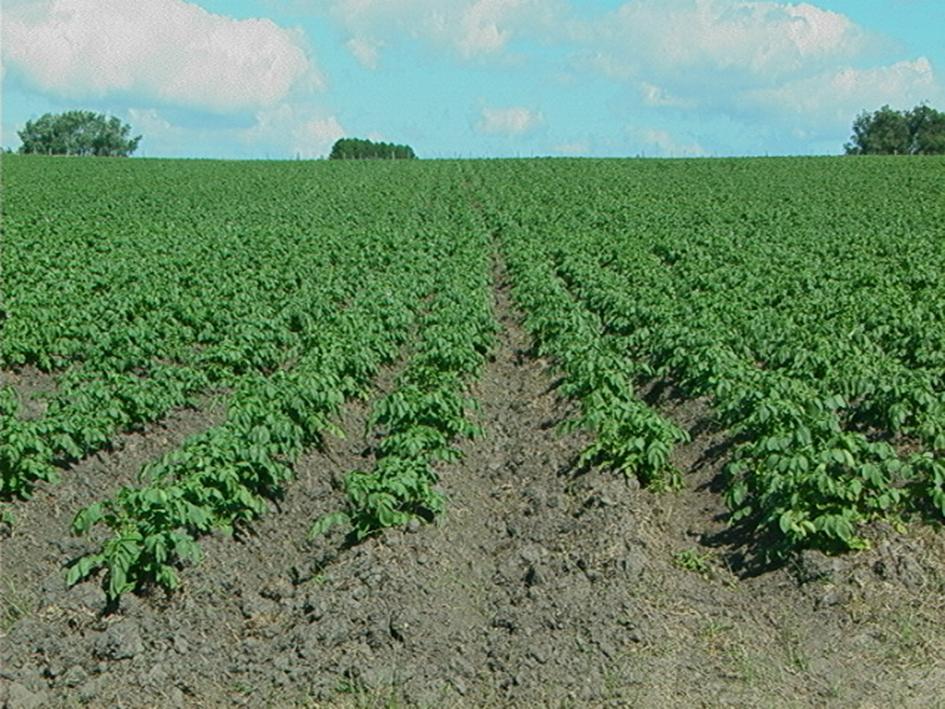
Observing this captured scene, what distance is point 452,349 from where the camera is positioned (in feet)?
44.9

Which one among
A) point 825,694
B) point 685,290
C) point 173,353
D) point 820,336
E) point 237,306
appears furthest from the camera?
point 685,290

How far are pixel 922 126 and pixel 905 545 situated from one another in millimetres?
98640

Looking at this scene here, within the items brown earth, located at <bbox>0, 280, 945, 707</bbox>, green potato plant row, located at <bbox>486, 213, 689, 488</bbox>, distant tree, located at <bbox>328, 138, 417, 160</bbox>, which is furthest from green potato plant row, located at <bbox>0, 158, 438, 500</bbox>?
Answer: distant tree, located at <bbox>328, 138, 417, 160</bbox>

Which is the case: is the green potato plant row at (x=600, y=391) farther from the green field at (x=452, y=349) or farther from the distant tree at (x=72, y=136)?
the distant tree at (x=72, y=136)

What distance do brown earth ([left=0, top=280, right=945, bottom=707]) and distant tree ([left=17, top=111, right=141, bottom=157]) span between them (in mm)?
101880

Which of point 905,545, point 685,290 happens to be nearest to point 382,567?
point 905,545

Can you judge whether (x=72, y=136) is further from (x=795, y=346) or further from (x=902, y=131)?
(x=795, y=346)

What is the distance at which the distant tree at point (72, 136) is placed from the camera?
10450 cm

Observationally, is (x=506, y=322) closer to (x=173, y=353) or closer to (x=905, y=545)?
(x=173, y=353)

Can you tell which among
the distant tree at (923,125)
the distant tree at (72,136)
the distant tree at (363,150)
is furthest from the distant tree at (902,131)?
the distant tree at (72,136)

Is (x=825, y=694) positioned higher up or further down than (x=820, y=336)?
further down

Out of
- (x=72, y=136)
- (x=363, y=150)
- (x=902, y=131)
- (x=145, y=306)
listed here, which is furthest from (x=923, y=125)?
(x=145, y=306)

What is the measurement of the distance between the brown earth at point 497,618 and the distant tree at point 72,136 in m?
102

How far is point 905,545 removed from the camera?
7.98 metres
